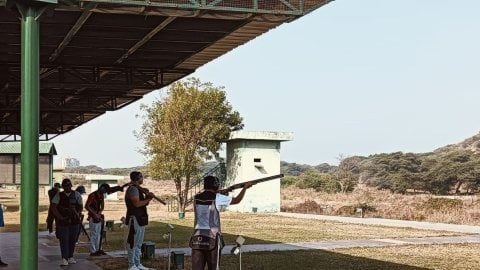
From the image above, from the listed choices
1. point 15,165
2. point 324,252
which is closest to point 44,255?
point 324,252

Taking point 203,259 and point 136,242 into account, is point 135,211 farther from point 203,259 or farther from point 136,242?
point 203,259

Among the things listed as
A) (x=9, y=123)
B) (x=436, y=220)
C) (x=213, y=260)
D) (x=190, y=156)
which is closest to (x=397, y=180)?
(x=190, y=156)

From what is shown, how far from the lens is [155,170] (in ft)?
126

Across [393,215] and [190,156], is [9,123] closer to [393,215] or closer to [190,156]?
[190,156]

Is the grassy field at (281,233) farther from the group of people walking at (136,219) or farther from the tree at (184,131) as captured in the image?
the tree at (184,131)

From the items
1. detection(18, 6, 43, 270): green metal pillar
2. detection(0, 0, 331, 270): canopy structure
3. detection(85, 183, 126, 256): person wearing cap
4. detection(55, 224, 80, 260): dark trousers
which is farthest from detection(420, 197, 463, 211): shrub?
detection(18, 6, 43, 270): green metal pillar

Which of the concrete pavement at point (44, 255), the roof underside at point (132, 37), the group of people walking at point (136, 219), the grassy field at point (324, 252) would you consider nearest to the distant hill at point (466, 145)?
the grassy field at point (324, 252)

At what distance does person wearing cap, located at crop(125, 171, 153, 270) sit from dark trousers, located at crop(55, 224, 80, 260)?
1807 millimetres

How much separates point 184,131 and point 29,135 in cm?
3168

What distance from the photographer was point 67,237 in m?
12.6

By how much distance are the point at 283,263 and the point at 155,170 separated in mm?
25787

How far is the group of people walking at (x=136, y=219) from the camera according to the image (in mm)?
8164

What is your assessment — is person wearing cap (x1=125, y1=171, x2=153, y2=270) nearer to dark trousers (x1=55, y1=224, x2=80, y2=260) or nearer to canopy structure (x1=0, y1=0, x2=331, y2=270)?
dark trousers (x1=55, y1=224, x2=80, y2=260)

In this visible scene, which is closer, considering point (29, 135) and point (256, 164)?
point (29, 135)
